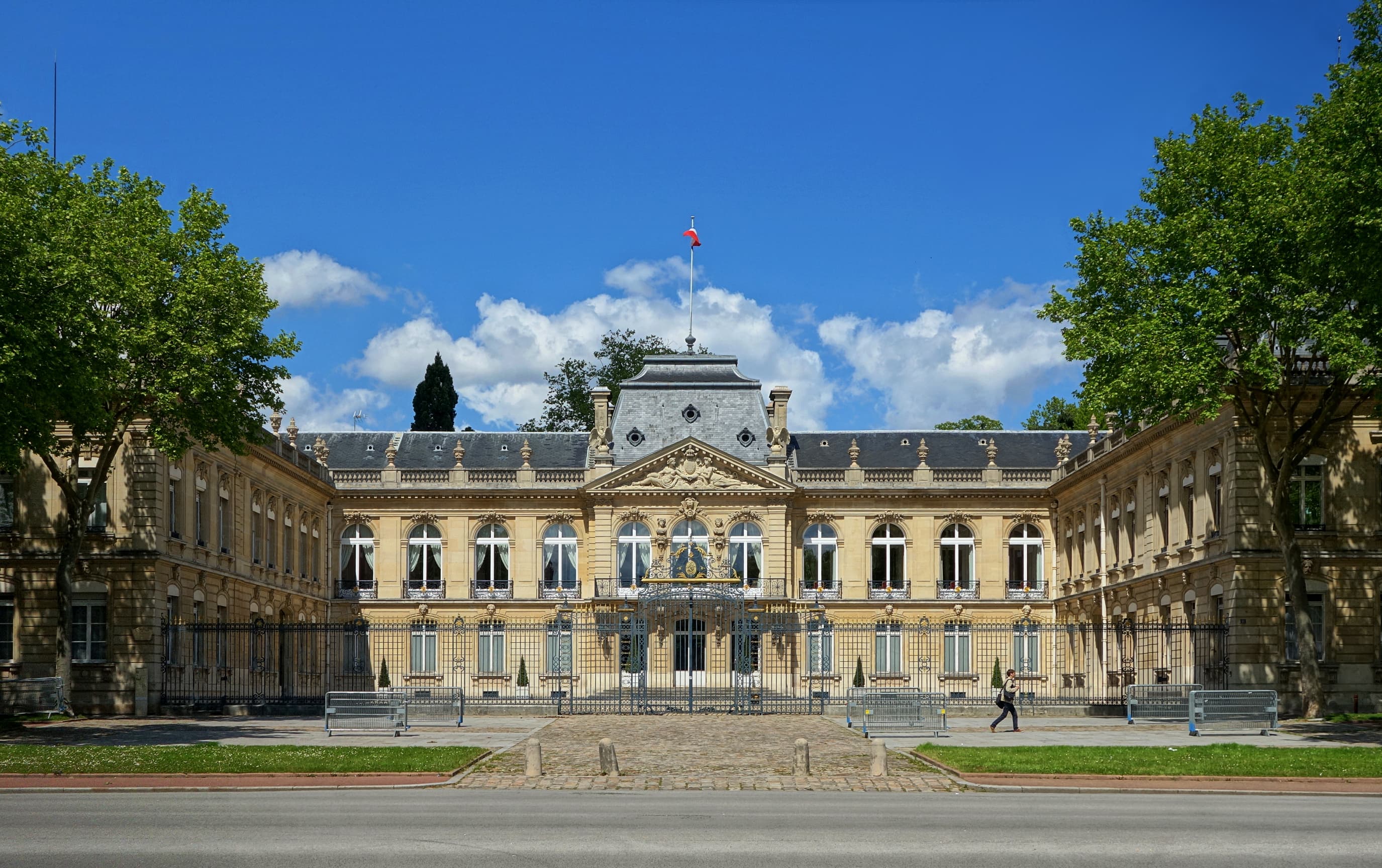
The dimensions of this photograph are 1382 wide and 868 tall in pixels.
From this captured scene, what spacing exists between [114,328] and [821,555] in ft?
123

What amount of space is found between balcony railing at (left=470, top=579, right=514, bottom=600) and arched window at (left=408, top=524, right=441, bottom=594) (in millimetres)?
1605

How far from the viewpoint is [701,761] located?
90.4ft

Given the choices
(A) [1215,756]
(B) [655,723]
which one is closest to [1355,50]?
(A) [1215,756]

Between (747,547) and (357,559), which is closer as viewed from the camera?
(747,547)

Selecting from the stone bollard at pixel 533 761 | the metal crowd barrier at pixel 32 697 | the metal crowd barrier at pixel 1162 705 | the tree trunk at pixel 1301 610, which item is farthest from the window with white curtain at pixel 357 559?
the stone bollard at pixel 533 761

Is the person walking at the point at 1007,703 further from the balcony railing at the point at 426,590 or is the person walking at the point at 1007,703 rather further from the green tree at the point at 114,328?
the balcony railing at the point at 426,590

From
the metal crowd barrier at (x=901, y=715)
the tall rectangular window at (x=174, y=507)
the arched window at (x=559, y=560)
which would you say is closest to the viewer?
the metal crowd barrier at (x=901, y=715)

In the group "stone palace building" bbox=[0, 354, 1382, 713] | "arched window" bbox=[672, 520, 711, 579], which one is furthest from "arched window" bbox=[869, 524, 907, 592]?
"arched window" bbox=[672, 520, 711, 579]

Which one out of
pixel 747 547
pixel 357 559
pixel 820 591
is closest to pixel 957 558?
pixel 820 591

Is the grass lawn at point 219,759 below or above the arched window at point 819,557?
below

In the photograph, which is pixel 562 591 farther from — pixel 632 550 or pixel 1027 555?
pixel 1027 555

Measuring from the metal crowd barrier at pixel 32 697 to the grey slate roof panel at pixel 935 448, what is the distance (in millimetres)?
36552

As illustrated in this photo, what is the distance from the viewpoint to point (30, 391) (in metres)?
30.8

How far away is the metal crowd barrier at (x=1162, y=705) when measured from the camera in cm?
3922
